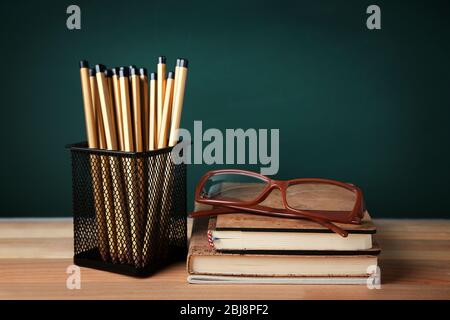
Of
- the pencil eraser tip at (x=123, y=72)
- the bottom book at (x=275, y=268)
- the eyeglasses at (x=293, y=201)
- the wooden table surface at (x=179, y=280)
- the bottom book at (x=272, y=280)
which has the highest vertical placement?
the pencil eraser tip at (x=123, y=72)

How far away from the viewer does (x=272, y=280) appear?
0.73 metres

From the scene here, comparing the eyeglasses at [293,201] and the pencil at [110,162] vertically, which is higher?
the pencil at [110,162]

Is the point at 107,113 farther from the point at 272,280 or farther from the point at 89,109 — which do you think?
the point at 272,280

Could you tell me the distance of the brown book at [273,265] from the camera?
72 cm

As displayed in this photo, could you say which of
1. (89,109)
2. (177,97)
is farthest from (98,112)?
(177,97)

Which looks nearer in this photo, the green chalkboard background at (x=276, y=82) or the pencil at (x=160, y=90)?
the pencil at (x=160, y=90)

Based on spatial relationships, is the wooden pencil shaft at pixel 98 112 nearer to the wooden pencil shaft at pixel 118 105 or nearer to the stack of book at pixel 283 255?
the wooden pencil shaft at pixel 118 105

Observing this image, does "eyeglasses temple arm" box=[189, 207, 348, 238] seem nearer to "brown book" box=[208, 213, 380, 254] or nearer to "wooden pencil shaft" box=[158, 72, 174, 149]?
"brown book" box=[208, 213, 380, 254]

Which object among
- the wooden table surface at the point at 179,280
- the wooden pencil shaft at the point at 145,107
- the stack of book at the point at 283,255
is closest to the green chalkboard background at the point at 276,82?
the wooden table surface at the point at 179,280

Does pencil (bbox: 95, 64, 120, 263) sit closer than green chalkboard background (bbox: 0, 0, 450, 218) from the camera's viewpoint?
Yes

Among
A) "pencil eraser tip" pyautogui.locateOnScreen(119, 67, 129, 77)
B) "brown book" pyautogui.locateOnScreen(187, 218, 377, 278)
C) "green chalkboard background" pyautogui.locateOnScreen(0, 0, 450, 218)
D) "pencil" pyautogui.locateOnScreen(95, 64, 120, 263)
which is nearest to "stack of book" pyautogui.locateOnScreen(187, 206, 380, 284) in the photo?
"brown book" pyautogui.locateOnScreen(187, 218, 377, 278)

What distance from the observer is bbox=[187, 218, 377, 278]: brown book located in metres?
0.72

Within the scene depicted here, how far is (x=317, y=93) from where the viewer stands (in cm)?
109

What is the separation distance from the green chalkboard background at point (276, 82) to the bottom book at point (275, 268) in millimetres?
414
